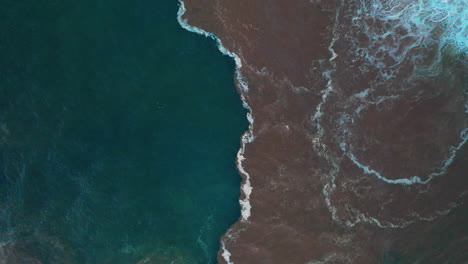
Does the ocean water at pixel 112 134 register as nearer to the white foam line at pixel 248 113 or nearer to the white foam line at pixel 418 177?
the white foam line at pixel 248 113

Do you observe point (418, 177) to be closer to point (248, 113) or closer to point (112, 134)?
point (248, 113)

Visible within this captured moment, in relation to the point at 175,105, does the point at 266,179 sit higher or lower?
lower

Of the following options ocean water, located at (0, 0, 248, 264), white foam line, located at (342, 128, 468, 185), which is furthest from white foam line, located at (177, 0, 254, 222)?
white foam line, located at (342, 128, 468, 185)

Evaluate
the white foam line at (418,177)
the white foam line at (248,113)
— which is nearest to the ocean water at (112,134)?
the white foam line at (248,113)

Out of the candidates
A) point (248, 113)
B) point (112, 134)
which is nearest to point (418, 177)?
point (248, 113)

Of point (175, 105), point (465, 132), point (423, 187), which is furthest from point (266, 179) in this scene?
point (465, 132)

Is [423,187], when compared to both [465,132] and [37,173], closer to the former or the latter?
[465,132]

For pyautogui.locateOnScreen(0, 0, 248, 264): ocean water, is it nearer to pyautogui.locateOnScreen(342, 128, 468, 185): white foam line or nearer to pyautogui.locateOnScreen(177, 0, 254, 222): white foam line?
pyautogui.locateOnScreen(177, 0, 254, 222): white foam line

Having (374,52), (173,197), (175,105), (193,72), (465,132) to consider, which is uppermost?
(374,52)
